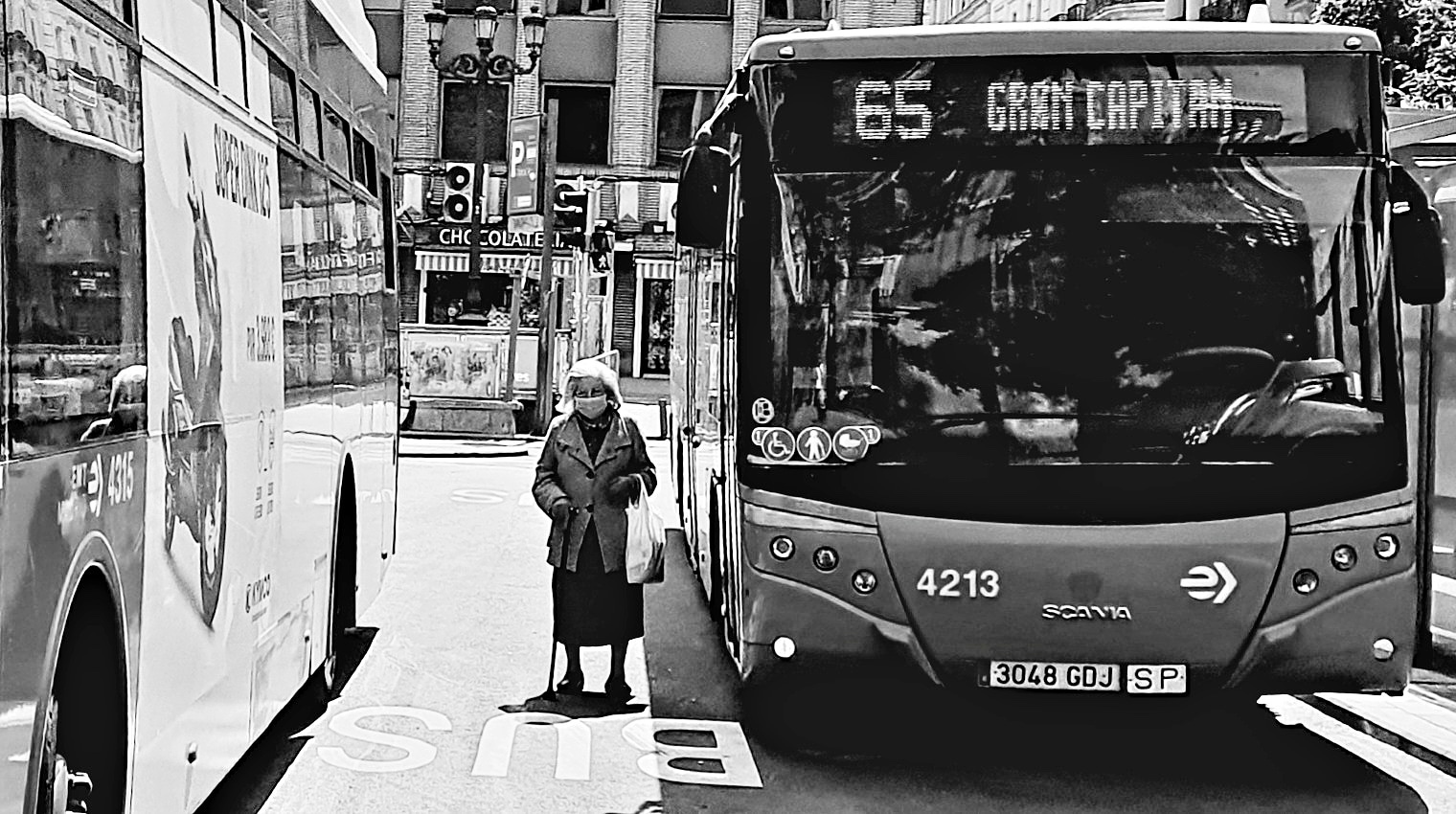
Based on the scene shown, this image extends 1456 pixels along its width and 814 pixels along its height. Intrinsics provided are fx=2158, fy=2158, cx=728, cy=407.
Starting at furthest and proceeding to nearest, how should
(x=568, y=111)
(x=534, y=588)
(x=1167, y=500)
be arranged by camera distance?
(x=568, y=111) < (x=534, y=588) < (x=1167, y=500)

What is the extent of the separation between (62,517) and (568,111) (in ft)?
151

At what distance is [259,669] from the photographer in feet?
24.5

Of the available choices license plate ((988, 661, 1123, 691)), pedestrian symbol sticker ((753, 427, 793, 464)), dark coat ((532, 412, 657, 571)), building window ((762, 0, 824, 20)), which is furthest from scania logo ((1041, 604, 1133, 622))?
building window ((762, 0, 824, 20))

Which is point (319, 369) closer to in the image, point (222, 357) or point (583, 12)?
point (222, 357)

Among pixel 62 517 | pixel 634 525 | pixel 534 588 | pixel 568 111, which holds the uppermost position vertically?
pixel 568 111

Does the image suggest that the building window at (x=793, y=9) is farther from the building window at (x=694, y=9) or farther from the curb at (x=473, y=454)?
the curb at (x=473, y=454)

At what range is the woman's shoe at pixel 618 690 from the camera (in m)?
10.6

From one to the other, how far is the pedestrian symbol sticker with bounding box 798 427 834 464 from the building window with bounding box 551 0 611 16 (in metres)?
42.6

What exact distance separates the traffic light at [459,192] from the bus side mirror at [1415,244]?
39.7 metres

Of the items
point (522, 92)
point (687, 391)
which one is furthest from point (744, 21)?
point (687, 391)

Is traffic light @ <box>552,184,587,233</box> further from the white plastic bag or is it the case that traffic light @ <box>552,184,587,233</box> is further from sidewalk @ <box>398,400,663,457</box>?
the white plastic bag

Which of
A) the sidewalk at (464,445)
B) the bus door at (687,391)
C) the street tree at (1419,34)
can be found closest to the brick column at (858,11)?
Answer: the sidewalk at (464,445)

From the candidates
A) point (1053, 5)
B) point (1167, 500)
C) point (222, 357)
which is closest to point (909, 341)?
point (1167, 500)

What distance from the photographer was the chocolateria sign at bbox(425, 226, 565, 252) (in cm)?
4847
